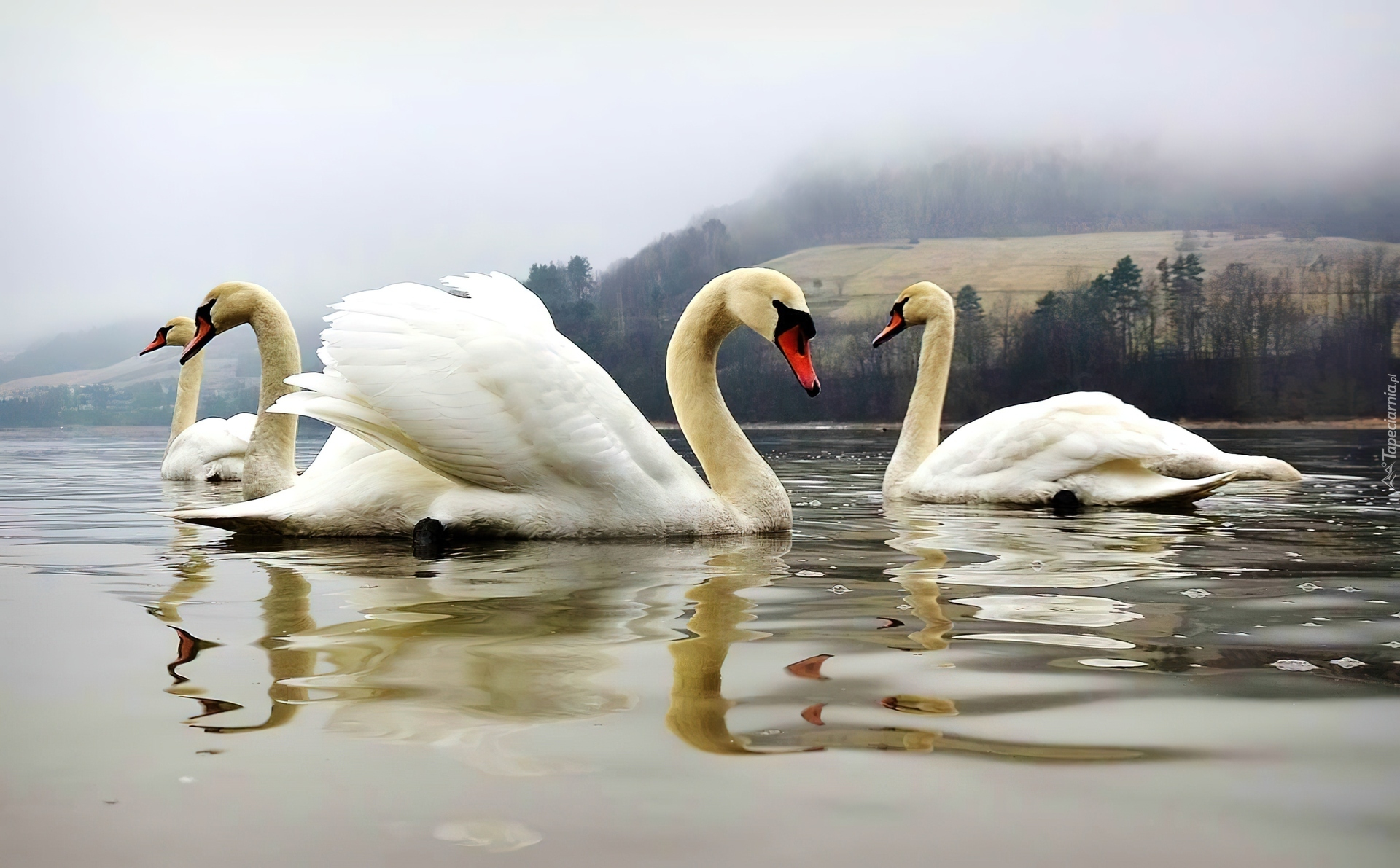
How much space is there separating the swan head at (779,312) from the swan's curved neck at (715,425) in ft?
0.53

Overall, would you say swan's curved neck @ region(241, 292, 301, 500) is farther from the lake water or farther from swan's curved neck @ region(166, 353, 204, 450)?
swan's curved neck @ region(166, 353, 204, 450)

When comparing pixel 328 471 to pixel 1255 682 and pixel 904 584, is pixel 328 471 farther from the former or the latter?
pixel 1255 682

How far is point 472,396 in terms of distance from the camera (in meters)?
5.01

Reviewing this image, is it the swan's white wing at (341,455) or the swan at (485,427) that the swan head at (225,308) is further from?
the swan at (485,427)

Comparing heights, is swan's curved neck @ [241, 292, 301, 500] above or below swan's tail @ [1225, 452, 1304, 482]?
above

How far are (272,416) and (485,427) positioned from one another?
3.57 meters

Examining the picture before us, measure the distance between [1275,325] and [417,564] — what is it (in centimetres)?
7186

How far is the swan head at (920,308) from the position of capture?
1021 cm

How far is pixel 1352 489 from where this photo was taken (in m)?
9.73

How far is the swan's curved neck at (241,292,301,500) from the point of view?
25.9 ft

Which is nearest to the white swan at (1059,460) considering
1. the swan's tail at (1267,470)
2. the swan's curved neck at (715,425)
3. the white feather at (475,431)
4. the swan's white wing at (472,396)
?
the swan's curved neck at (715,425)

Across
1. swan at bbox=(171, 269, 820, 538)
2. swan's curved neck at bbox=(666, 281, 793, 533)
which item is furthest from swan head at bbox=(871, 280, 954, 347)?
swan at bbox=(171, 269, 820, 538)

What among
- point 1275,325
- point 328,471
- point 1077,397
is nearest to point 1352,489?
point 1077,397

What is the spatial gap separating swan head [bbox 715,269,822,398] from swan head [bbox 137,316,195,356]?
31.9 ft
